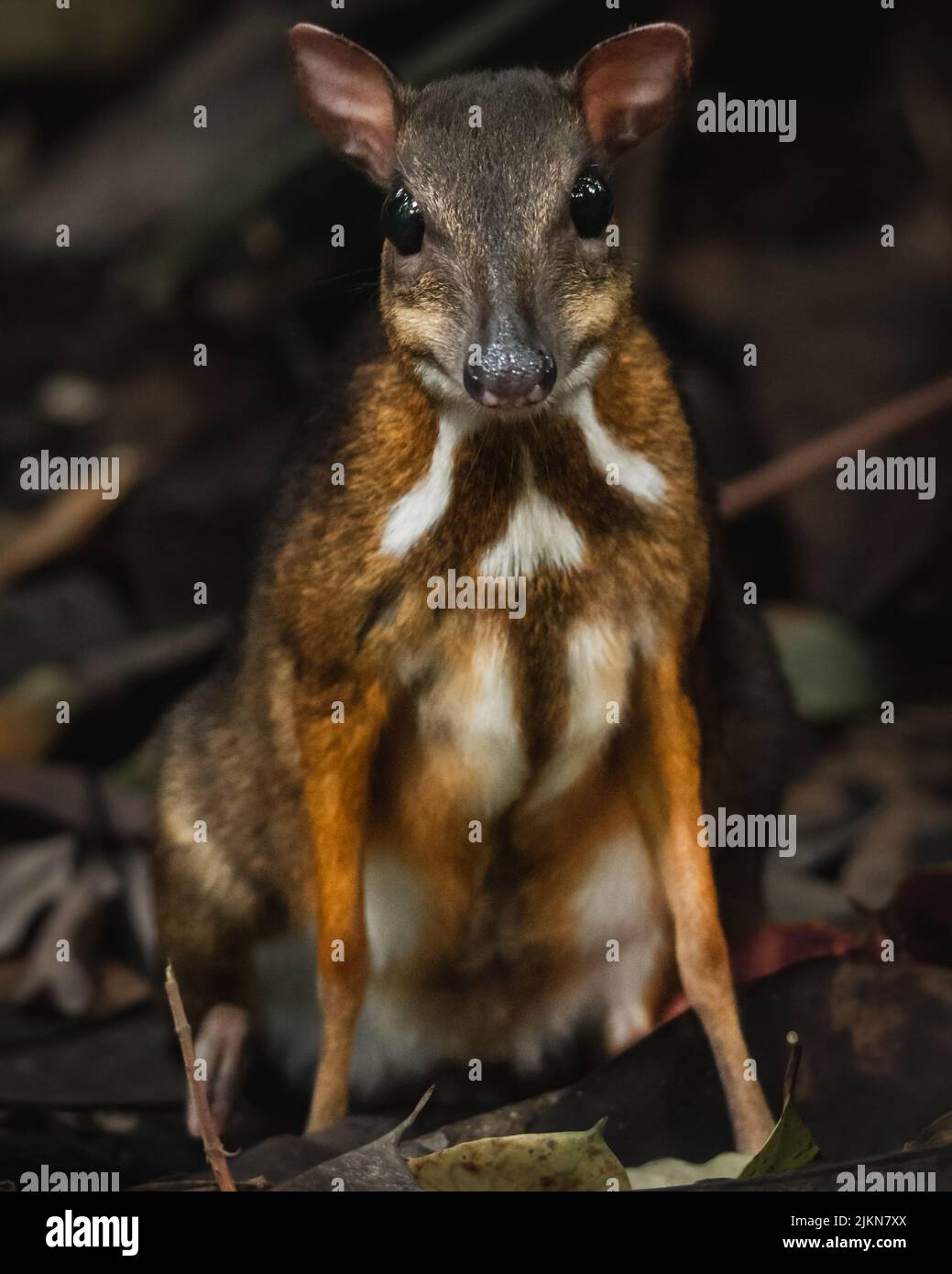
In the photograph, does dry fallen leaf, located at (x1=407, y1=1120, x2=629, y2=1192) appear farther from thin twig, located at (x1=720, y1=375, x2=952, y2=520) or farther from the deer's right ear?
thin twig, located at (x1=720, y1=375, x2=952, y2=520)

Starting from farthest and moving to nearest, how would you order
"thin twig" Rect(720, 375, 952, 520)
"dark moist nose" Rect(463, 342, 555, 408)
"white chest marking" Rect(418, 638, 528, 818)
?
"thin twig" Rect(720, 375, 952, 520), "white chest marking" Rect(418, 638, 528, 818), "dark moist nose" Rect(463, 342, 555, 408)

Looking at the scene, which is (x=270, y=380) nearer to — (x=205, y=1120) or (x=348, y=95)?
(x=348, y=95)

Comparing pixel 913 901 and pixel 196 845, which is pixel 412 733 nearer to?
pixel 196 845

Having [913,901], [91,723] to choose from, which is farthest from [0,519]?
[913,901]

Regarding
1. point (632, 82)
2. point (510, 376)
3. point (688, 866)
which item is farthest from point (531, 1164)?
point (632, 82)

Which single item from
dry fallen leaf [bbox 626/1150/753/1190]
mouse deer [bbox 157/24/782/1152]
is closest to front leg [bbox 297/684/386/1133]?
mouse deer [bbox 157/24/782/1152]

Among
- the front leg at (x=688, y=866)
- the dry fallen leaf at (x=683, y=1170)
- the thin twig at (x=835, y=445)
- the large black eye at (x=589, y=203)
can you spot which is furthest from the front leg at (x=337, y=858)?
the thin twig at (x=835, y=445)
